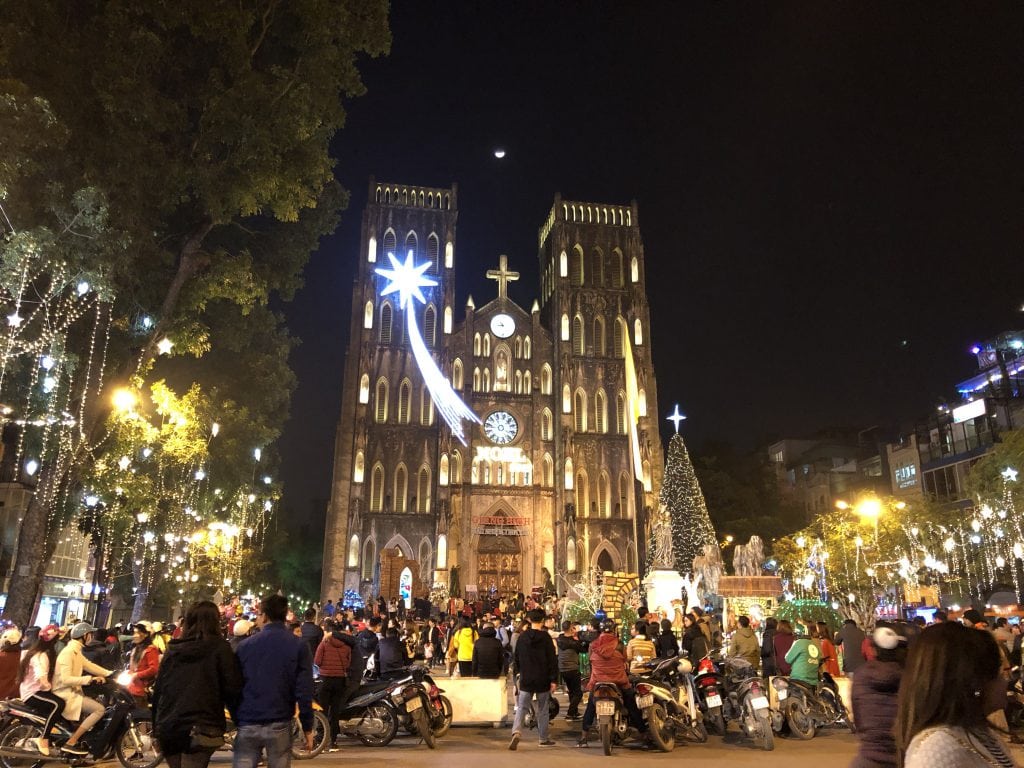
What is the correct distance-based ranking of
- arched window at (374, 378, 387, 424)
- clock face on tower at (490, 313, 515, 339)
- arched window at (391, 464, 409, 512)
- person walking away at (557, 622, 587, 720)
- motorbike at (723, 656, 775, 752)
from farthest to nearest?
clock face on tower at (490, 313, 515, 339), arched window at (374, 378, 387, 424), arched window at (391, 464, 409, 512), person walking away at (557, 622, 587, 720), motorbike at (723, 656, 775, 752)

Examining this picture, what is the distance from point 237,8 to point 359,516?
109 feet

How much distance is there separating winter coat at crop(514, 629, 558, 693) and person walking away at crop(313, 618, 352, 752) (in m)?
2.07

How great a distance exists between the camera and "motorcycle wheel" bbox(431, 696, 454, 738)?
9614 mm

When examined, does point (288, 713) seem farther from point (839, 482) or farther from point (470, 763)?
point (839, 482)

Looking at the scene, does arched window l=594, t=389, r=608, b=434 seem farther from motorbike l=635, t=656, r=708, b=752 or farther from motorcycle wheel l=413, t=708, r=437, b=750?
motorcycle wheel l=413, t=708, r=437, b=750

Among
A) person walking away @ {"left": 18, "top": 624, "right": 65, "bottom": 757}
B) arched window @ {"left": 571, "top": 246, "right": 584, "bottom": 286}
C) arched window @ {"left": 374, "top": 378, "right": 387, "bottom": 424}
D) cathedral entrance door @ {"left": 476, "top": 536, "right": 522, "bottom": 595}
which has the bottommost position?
person walking away @ {"left": 18, "top": 624, "right": 65, "bottom": 757}

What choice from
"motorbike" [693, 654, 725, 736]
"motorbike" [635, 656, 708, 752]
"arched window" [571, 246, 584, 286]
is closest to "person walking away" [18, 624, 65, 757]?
"motorbike" [635, 656, 708, 752]

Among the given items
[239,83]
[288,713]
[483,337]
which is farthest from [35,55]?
[483,337]

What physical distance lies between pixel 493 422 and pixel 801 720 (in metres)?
38.0

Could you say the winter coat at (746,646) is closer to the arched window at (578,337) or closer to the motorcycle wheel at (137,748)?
the motorcycle wheel at (137,748)

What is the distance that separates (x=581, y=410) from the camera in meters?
47.8

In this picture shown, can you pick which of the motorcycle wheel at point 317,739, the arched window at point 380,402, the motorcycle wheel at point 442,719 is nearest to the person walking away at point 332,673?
the motorcycle wheel at point 317,739

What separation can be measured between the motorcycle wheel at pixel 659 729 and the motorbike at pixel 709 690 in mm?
828

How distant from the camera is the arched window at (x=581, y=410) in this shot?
47.4 meters
